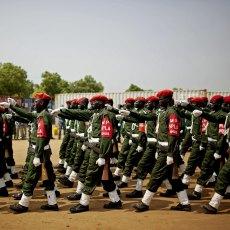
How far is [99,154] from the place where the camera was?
778 centimetres

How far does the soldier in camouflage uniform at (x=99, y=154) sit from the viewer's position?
776 centimetres

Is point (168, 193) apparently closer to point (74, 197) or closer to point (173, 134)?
point (74, 197)

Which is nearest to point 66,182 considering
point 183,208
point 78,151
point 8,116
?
point 78,151

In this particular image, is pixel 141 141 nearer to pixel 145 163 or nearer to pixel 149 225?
pixel 145 163

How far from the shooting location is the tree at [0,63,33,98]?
55562mm

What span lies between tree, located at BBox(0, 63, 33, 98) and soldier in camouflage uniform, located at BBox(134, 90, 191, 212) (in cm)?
5074

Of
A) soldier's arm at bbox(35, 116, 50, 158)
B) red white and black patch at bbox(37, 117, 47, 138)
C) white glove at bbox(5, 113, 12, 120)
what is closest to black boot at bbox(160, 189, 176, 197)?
soldier's arm at bbox(35, 116, 50, 158)

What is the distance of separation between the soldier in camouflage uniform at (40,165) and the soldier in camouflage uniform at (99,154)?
0.72 meters

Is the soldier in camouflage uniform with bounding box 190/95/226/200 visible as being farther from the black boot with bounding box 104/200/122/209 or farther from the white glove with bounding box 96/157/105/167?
the white glove with bounding box 96/157/105/167

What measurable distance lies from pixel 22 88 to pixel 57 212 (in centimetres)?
5169

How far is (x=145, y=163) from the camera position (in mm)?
9141

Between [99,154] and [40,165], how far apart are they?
4.08 ft

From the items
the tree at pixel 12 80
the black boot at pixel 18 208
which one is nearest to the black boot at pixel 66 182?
the black boot at pixel 18 208

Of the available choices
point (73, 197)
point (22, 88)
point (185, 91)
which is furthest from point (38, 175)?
point (22, 88)
